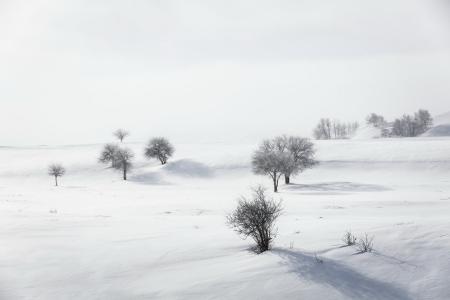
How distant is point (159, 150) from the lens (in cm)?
8062

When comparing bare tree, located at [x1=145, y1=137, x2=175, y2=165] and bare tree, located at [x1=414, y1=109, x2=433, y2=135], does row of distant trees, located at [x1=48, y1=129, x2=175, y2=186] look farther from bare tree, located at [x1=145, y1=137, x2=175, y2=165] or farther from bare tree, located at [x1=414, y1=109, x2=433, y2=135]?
bare tree, located at [x1=414, y1=109, x2=433, y2=135]

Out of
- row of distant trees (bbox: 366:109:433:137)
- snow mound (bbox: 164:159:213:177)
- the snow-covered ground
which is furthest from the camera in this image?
row of distant trees (bbox: 366:109:433:137)

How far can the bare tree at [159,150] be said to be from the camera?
265 feet

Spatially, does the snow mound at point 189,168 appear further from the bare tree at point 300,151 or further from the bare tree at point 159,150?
the bare tree at point 300,151

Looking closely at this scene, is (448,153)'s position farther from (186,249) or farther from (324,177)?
(186,249)

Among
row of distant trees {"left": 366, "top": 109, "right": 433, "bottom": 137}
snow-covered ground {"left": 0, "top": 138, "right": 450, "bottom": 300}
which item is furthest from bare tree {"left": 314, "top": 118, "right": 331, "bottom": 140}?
snow-covered ground {"left": 0, "top": 138, "right": 450, "bottom": 300}

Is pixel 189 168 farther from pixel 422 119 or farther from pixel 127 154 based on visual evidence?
pixel 422 119

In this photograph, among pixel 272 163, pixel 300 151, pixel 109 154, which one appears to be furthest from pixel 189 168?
pixel 272 163

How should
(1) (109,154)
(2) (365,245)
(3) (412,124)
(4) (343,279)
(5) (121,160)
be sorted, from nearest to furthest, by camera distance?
(4) (343,279) → (2) (365,245) → (5) (121,160) → (1) (109,154) → (3) (412,124)

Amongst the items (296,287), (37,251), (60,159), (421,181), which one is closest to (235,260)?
(296,287)

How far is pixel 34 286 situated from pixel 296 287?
6.92 metres

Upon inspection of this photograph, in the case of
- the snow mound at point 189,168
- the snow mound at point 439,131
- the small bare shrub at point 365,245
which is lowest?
the small bare shrub at point 365,245

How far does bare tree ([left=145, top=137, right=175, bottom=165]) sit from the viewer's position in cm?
8075

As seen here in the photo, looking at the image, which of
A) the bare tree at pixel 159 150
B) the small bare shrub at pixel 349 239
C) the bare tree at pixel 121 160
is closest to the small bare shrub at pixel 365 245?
the small bare shrub at pixel 349 239
